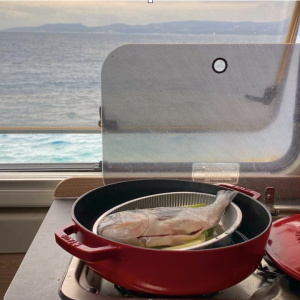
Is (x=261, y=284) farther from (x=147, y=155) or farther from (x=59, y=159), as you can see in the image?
(x=59, y=159)

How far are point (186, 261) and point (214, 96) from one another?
0.53m

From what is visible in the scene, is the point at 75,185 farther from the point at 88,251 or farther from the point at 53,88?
the point at 53,88

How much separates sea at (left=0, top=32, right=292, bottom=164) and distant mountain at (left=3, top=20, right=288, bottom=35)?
0.02 m

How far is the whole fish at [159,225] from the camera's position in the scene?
63 centimetres

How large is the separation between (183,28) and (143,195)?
84 cm

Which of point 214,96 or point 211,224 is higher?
point 214,96

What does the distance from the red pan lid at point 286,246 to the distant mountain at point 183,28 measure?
70 centimetres

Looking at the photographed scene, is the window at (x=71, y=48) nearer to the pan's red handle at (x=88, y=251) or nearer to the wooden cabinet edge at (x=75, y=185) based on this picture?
the wooden cabinet edge at (x=75, y=185)

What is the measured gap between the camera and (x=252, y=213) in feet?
2.51

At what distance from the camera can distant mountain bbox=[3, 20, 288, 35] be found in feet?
4.31

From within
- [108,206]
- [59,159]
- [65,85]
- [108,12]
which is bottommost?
[59,159]

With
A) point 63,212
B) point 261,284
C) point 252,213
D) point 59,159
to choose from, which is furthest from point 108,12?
point 261,284

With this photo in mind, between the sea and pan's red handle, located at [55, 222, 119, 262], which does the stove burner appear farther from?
the sea

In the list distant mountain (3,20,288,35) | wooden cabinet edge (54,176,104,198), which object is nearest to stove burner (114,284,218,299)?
wooden cabinet edge (54,176,104,198)
